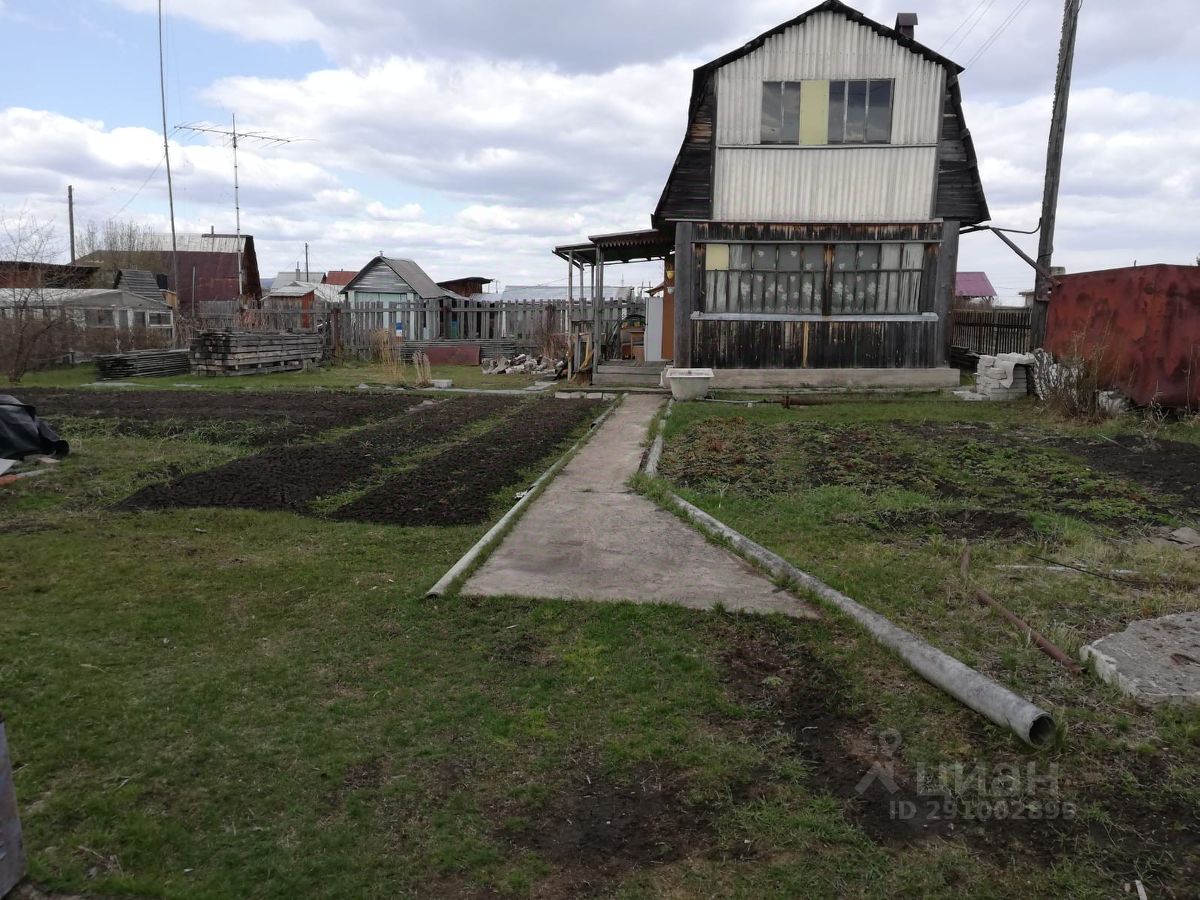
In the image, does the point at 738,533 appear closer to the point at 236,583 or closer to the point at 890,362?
the point at 236,583

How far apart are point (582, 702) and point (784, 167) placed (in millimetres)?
16032

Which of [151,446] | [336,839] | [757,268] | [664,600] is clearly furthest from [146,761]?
[757,268]

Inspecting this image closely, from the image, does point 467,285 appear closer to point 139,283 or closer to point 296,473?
point 139,283

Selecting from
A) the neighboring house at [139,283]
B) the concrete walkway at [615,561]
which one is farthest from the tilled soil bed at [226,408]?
the neighboring house at [139,283]

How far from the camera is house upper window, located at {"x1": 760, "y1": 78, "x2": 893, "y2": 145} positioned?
17203mm

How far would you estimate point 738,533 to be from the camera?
627 cm

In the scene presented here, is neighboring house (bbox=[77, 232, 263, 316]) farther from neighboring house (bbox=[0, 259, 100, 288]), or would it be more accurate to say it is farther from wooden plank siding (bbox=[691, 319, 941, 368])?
wooden plank siding (bbox=[691, 319, 941, 368])

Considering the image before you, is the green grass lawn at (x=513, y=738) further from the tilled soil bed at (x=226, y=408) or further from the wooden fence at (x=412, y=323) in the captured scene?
the wooden fence at (x=412, y=323)

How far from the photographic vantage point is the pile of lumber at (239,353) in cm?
2211

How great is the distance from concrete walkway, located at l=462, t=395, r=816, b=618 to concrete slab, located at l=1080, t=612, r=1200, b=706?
4.77ft

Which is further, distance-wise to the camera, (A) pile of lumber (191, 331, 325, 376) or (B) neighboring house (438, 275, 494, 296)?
(B) neighboring house (438, 275, 494, 296)

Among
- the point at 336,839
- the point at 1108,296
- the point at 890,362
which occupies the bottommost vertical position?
the point at 336,839

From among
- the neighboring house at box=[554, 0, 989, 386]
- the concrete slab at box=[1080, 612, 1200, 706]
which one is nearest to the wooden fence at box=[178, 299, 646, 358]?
the neighboring house at box=[554, 0, 989, 386]

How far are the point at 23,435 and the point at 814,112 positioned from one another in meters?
15.5
